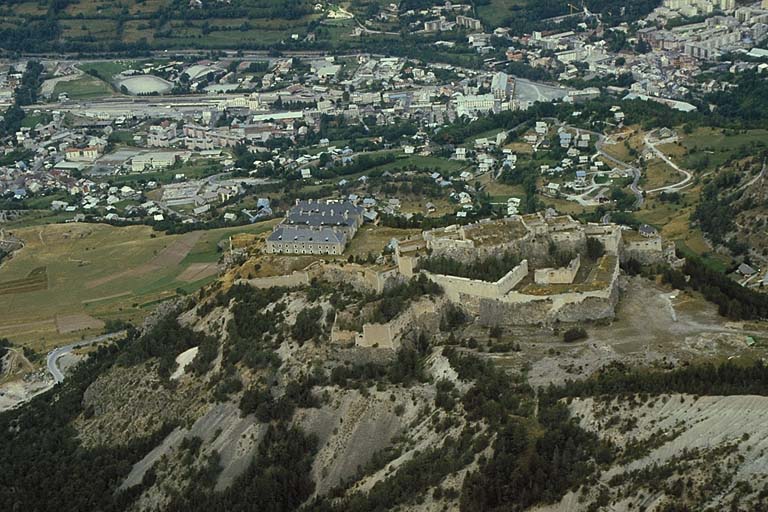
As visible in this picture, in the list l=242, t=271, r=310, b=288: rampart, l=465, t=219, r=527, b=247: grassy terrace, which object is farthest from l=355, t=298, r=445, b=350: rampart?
l=242, t=271, r=310, b=288: rampart

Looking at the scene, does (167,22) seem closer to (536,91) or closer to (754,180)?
(536,91)

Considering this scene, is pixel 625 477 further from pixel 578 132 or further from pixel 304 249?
pixel 578 132

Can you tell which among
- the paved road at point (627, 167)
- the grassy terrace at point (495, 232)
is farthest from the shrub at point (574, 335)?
the paved road at point (627, 167)

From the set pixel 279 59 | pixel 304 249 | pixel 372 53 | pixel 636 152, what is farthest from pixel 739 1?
pixel 304 249

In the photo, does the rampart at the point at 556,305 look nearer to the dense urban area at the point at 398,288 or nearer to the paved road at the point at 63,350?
the dense urban area at the point at 398,288

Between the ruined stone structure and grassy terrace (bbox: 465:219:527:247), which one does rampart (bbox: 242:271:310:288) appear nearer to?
the ruined stone structure

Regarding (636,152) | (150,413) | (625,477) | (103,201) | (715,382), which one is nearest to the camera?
(625,477)
